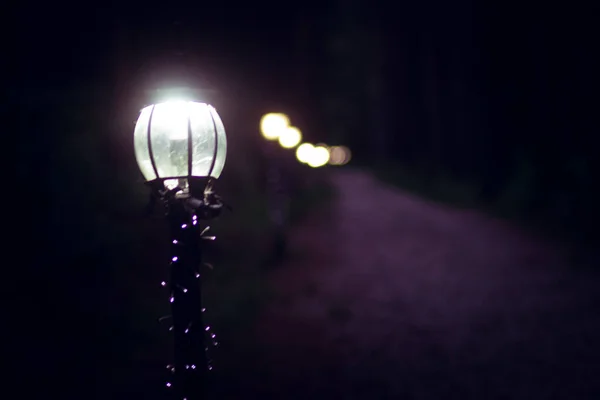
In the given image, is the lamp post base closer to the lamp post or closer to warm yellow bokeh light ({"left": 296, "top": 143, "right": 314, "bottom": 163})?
the lamp post

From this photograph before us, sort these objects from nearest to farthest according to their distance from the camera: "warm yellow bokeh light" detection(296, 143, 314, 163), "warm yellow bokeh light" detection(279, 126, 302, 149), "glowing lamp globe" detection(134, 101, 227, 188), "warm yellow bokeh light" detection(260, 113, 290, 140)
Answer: "glowing lamp globe" detection(134, 101, 227, 188) < "warm yellow bokeh light" detection(260, 113, 290, 140) < "warm yellow bokeh light" detection(279, 126, 302, 149) < "warm yellow bokeh light" detection(296, 143, 314, 163)

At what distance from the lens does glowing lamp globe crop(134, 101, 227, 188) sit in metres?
3.54

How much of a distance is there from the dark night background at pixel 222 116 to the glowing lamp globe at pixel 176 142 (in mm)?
236

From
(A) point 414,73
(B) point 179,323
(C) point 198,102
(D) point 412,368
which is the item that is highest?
(A) point 414,73

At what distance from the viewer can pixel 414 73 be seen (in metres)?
30.1

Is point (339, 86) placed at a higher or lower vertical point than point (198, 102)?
higher

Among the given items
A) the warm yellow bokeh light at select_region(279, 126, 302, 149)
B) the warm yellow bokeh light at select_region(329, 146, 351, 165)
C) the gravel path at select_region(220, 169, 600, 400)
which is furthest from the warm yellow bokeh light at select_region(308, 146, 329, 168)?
the warm yellow bokeh light at select_region(329, 146, 351, 165)

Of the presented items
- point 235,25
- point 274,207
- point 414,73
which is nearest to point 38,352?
point 274,207

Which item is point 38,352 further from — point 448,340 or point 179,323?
point 448,340

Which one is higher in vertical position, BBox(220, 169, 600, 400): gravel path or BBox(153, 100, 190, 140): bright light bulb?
BBox(153, 100, 190, 140): bright light bulb

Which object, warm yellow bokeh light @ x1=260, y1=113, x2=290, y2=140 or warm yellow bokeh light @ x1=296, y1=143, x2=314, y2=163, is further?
warm yellow bokeh light @ x1=296, y1=143, x2=314, y2=163

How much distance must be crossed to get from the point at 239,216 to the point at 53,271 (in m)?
6.30

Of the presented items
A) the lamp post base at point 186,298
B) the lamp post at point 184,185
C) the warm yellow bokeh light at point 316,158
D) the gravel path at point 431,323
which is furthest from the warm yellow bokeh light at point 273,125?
the warm yellow bokeh light at point 316,158

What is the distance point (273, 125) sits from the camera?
10.9m
